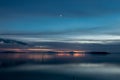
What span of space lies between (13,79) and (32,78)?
325 cm

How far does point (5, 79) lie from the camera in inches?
1753

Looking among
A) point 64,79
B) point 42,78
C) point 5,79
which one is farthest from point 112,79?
point 5,79

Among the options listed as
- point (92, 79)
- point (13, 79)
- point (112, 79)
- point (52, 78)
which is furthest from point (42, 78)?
point (112, 79)

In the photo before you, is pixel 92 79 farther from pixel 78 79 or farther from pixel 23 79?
pixel 23 79

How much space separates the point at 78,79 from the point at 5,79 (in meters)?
12.4

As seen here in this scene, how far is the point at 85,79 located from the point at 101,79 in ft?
9.04

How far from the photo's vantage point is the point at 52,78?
4625cm

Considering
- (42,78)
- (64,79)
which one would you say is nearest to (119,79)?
(64,79)

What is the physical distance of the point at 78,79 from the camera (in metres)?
44.8

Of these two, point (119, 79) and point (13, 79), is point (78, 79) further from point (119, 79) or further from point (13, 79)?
point (13, 79)

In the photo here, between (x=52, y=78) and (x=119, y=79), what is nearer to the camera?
(x=119, y=79)

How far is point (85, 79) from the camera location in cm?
4544

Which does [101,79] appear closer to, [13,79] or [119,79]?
[119,79]

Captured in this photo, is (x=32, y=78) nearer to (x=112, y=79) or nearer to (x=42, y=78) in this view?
(x=42, y=78)
